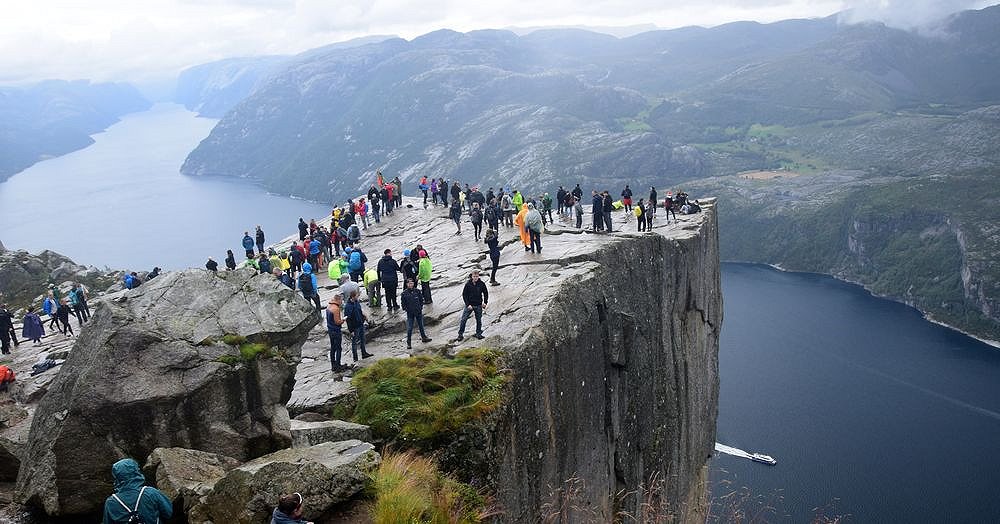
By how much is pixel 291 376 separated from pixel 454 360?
4602 mm

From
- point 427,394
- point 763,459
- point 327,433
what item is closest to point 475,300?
point 427,394

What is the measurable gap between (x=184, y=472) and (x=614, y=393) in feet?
50.8

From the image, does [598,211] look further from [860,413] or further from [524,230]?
[860,413]

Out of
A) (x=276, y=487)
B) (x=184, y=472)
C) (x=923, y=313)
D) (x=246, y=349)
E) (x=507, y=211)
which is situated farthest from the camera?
(x=923, y=313)

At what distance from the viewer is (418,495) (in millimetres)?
11922

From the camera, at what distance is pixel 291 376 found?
1562 centimetres

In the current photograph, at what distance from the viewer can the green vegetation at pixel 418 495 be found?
11.0 metres

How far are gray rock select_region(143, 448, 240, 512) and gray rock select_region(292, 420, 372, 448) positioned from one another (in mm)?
1926

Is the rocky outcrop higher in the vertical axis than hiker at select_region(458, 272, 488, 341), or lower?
lower

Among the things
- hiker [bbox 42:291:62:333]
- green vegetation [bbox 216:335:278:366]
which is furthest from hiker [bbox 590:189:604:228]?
hiker [bbox 42:291:62:333]

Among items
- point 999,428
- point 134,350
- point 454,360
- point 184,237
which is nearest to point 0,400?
point 134,350

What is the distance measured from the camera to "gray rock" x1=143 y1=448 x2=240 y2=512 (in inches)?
436

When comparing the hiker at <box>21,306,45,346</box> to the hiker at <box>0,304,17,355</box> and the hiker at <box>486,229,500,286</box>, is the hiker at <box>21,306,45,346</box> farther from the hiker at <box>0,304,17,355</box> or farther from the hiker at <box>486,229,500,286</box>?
the hiker at <box>486,229,500,286</box>

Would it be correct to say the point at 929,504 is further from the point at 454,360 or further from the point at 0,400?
the point at 0,400
